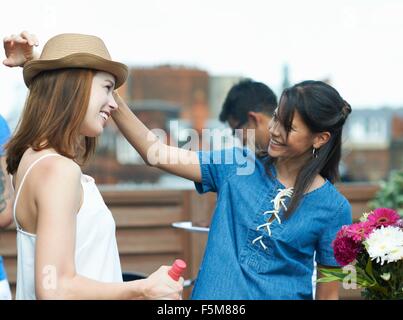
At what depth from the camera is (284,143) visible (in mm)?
2158

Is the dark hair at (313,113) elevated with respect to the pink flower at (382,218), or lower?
elevated

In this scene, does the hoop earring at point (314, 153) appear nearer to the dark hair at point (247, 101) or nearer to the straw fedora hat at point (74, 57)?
the straw fedora hat at point (74, 57)

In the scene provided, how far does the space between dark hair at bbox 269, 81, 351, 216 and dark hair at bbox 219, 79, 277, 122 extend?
1099 mm

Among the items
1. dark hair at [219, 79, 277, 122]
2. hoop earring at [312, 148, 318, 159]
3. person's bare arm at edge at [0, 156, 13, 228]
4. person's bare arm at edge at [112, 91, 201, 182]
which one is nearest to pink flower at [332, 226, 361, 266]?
hoop earring at [312, 148, 318, 159]

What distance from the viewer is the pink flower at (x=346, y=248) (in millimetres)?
1854

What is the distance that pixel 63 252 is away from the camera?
5.04ft

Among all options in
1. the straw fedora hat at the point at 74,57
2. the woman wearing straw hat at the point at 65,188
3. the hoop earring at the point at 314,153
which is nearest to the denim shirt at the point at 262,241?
the hoop earring at the point at 314,153

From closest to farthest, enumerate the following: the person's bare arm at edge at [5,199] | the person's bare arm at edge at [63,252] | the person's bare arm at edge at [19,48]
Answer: the person's bare arm at edge at [63,252], the person's bare arm at edge at [19,48], the person's bare arm at edge at [5,199]

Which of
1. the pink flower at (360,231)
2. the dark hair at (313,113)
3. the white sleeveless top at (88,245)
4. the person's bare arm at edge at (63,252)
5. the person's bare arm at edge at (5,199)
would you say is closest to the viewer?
the person's bare arm at edge at (63,252)

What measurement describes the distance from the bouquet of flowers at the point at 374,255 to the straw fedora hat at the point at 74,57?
72 centimetres

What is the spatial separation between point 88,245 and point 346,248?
65 cm

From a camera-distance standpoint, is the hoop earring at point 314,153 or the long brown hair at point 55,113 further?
the hoop earring at point 314,153
